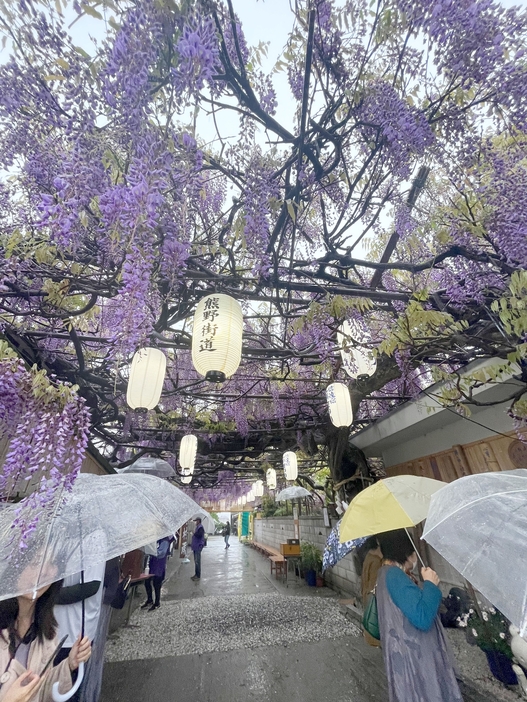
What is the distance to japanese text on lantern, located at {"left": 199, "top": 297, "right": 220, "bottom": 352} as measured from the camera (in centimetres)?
247

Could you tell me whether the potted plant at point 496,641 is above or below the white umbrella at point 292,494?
below

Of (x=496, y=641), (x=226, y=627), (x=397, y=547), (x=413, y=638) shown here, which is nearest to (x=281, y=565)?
(x=226, y=627)

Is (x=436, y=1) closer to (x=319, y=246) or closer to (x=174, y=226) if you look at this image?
(x=319, y=246)

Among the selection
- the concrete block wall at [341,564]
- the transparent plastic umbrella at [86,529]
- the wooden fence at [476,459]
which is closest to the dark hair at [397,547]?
the transparent plastic umbrella at [86,529]

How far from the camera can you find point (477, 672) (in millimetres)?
3594

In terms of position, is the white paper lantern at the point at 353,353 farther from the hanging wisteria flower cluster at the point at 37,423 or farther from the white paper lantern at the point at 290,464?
the white paper lantern at the point at 290,464

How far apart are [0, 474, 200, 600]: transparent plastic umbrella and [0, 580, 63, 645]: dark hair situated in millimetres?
152

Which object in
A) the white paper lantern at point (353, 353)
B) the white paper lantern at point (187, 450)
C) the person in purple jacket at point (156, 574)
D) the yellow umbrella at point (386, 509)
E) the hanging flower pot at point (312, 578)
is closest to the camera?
the yellow umbrella at point (386, 509)

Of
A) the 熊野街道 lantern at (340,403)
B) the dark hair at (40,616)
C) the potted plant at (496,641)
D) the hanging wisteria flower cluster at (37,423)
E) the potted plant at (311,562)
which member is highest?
the 熊野街道 lantern at (340,403)

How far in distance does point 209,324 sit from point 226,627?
224 inches

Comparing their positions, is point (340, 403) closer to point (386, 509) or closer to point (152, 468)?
point (386, 509)

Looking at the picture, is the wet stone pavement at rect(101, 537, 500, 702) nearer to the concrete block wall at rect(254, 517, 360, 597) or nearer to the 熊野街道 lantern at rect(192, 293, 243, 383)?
the concrete block wall at rect(254, 517, 360, 597)

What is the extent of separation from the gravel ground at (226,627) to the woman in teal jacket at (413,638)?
3.42 m

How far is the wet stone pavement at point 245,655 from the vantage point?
3388mm
